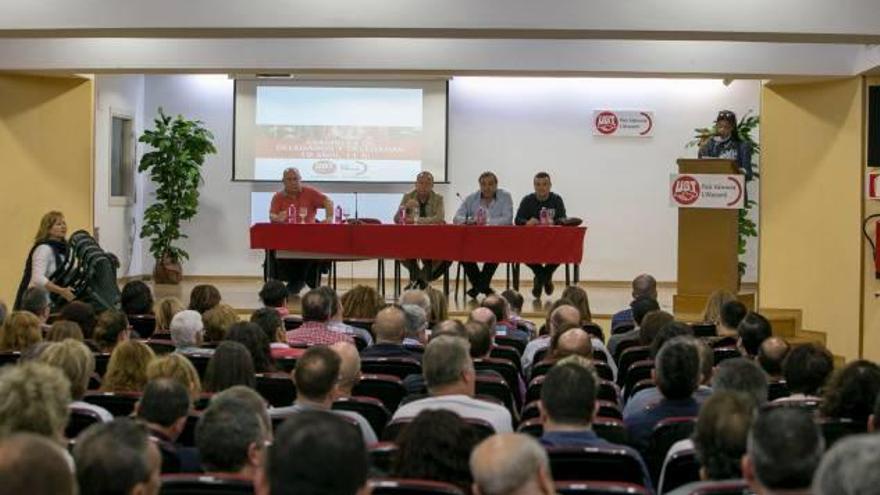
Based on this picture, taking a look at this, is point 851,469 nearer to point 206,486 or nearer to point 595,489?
point 595,489

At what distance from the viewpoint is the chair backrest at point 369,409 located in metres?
5.07

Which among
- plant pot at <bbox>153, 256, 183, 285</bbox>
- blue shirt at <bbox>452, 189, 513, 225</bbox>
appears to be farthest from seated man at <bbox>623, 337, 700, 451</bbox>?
plant pot at <bbox>153, 256, 183, 285</bbox>

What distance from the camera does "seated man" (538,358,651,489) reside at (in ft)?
14.0

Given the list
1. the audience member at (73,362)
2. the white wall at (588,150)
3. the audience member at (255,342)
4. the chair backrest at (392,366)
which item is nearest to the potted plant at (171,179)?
the white wall at (588,150)

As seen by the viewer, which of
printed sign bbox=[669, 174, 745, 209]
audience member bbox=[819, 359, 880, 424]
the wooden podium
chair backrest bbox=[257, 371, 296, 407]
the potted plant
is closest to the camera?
audience member bbox=[819, 359, 880, 424]

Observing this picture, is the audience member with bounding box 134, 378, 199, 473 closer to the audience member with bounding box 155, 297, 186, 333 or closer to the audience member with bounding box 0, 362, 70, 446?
the audience member with bounding box 0, 362, 70, 446

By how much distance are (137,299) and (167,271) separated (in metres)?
7.78

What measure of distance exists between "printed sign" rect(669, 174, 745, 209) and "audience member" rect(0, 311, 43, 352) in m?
6.37

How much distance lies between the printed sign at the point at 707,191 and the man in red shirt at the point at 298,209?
346 cm

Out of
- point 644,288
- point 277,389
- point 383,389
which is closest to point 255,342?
point 277,389

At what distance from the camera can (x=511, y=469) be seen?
301 cm

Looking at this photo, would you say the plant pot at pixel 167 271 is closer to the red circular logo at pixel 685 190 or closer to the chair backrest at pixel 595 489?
the red circular logo at pixel 685 190

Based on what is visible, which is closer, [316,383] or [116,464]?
[116,464]

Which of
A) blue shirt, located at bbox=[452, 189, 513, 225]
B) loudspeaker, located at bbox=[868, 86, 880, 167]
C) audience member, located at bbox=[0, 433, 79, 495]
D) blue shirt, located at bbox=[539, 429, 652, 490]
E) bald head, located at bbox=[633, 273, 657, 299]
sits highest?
loudspeaker, located at bbox=[868, 86, 880, 167]
